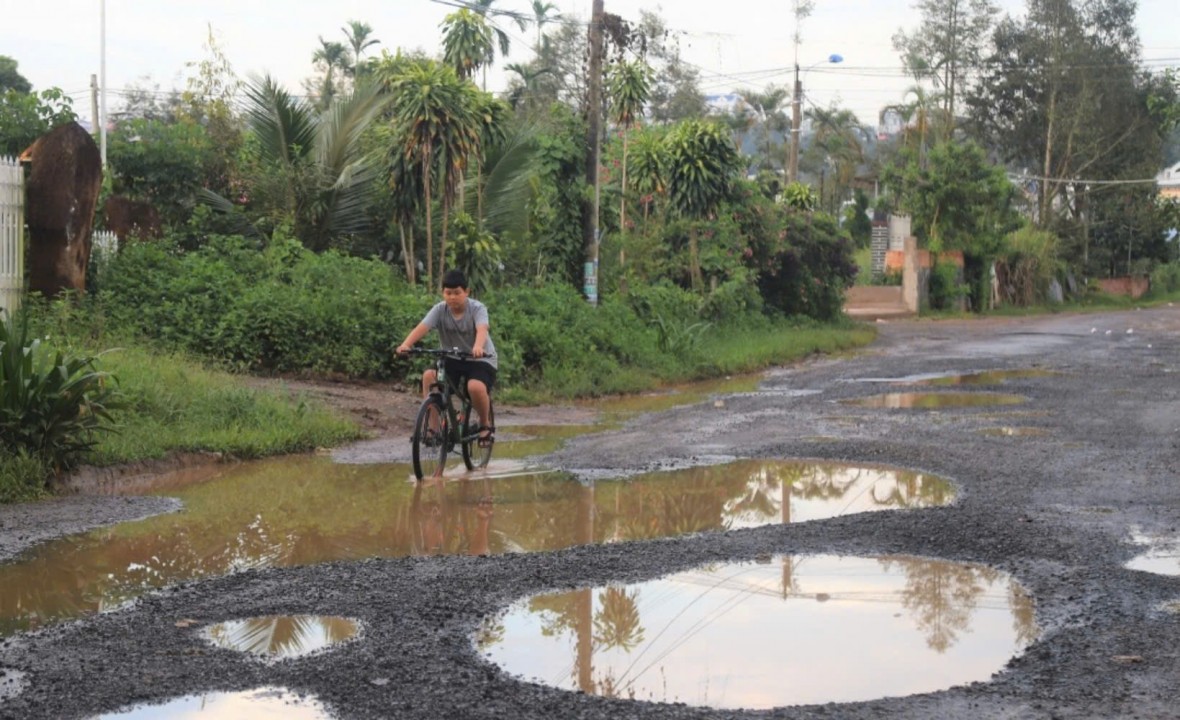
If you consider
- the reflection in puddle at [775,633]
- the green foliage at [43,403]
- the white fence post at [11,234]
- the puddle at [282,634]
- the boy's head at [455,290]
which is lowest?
the reflection in puddle at [775,633]

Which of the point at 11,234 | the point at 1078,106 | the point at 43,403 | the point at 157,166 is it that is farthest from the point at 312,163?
the point at 1078,106

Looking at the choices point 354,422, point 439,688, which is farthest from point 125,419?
point 439,688

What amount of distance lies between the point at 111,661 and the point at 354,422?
8090 mm

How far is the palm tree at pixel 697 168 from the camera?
1032 inches

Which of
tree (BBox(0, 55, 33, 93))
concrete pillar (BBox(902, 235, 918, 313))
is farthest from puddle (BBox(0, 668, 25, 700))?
tree (BBox(0, 55, 33, 93))

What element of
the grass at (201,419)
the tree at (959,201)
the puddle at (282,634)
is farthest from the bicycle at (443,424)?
the tree at (959,201)

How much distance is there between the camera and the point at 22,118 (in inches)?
715

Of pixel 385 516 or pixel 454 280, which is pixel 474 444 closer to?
pixel 454 280

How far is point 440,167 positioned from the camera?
19.3 meters

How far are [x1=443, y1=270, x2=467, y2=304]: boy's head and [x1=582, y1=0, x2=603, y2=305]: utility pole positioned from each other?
37.5ft

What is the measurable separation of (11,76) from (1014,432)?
171 ft

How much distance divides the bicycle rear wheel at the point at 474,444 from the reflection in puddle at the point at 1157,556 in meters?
5.20

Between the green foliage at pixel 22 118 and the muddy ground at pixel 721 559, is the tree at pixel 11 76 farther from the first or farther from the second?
the muddy ground at pixel 721 559

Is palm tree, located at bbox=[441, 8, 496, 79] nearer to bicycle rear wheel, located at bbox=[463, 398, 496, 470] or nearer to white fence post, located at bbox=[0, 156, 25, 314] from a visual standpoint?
white fence post, located at bbox=[0, 156, 25, 314]
